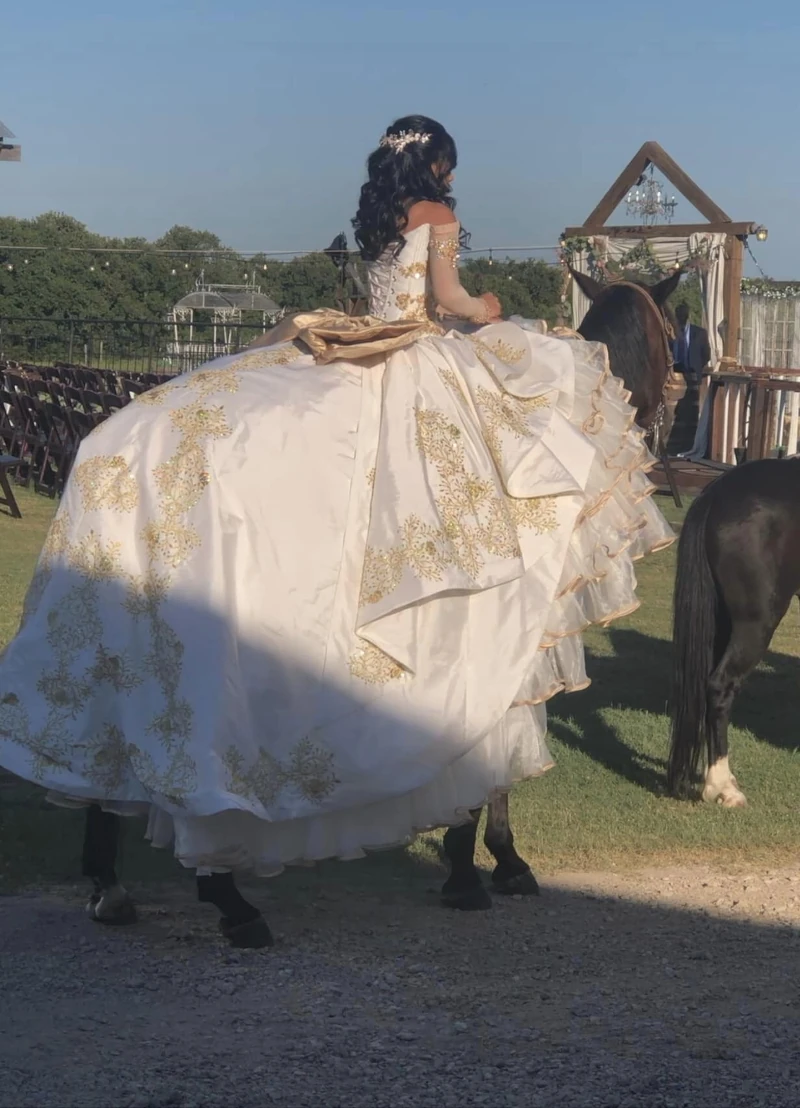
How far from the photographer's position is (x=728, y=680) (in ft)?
19.2

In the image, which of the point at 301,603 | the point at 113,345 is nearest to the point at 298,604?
the point at 301,603

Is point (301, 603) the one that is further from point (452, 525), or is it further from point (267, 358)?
point (267, 358)

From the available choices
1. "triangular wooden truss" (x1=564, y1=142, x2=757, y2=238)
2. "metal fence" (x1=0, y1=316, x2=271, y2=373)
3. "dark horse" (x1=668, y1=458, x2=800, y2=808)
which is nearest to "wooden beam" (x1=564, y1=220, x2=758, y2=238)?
"triangular wooden truss" (x1=564, y1=142, x2=757, y2=238)

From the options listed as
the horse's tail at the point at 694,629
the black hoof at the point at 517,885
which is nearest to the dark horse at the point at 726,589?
the horse's tail at the point at 694,629

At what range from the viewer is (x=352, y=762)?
12.2 feet

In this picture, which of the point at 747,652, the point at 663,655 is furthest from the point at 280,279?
the point at 747,652

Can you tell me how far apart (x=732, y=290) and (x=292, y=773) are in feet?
50.0

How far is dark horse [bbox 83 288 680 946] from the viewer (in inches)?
153

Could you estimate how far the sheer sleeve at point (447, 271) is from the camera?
13.9 feet

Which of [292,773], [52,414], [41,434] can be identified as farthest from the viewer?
[41,434]

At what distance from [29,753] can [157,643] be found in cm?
48

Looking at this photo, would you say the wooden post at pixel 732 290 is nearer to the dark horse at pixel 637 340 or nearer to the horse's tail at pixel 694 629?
the horse's tail at pixel 694 629

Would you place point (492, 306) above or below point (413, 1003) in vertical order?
above

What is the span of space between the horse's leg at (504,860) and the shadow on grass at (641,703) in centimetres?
152
